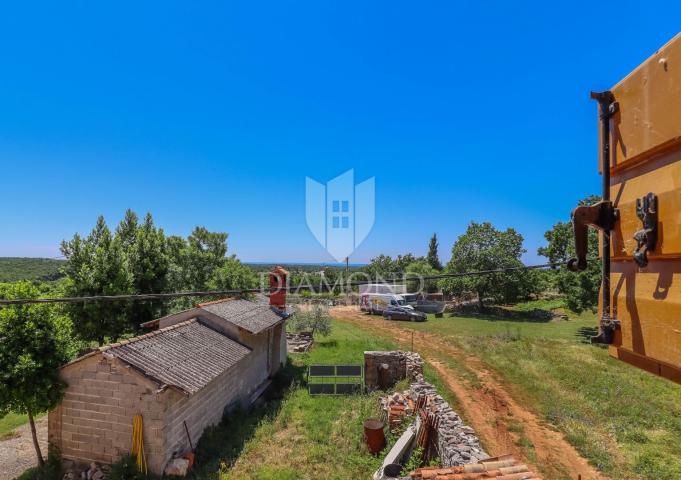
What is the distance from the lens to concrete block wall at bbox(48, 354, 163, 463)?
9625 millimetres

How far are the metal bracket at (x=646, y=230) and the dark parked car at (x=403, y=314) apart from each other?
33895mm

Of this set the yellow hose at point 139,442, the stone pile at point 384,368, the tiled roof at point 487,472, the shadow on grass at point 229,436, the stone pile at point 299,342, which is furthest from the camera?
the stone pile at point 299,342

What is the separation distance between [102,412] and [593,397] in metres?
17.4

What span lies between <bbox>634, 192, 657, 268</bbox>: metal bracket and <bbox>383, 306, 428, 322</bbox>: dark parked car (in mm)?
33895

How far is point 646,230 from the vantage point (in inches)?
69.8

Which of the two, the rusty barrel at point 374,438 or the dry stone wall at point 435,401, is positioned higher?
the dry stone wall at point 435,401

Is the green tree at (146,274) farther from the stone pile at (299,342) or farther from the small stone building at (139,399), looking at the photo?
the stone pile at (299,342)

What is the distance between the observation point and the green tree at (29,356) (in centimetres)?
915

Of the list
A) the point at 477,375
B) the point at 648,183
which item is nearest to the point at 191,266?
the point at 477,375

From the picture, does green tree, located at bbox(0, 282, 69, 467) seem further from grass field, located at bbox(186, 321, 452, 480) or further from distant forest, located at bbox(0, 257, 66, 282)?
distant forest, located at bbox(0, 257, 66, 282)

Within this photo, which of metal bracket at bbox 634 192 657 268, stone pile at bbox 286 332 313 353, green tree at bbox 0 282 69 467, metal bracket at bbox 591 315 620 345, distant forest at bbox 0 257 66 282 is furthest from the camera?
distant forest at bbox 0 257 66 282

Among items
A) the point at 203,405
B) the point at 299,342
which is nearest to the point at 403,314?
the point at 299,342

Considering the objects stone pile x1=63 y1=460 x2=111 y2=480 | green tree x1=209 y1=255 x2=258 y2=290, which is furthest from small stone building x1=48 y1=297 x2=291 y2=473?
green tree x1=209 y1=255 x2=258 y2=290

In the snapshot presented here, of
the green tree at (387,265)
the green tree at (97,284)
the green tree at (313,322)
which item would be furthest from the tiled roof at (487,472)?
the green tree at (387,265)
